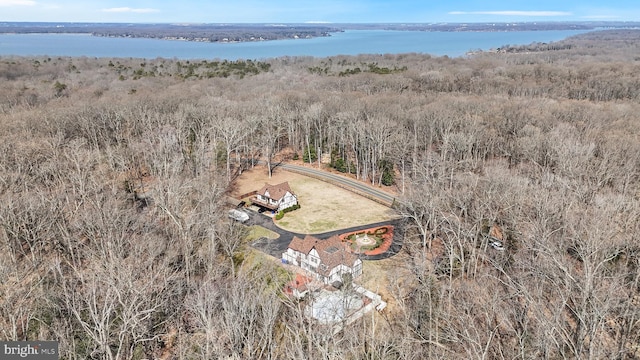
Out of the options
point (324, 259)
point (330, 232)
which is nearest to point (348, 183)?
point (330, 232)

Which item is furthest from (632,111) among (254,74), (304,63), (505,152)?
(304,63)

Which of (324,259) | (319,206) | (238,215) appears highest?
(324,259)

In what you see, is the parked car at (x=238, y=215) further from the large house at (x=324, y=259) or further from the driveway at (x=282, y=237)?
the large house at (x=324, y=259)

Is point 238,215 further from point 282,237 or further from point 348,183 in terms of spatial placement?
point 348,183

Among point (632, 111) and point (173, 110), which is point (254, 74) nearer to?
point (173, 110)

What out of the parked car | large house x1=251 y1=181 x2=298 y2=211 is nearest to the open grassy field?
large house x1=251 y1=181 x2=298 y2=211

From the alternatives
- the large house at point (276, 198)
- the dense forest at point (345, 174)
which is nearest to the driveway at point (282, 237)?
the dense forest at point (345, 174)
